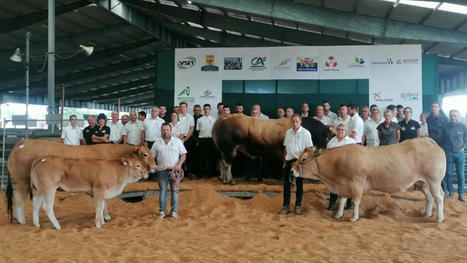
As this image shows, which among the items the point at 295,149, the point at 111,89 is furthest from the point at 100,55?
the point at 295,149

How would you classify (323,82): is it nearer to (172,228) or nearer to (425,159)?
Result: (425,159)

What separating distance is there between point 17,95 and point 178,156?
34282 mm

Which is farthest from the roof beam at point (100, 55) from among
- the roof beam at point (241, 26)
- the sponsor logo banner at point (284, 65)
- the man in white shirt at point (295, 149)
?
the man in white shirt at point (295, 149)

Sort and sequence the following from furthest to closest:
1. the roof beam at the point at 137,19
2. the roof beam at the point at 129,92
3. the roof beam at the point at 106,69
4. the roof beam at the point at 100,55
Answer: the roof beam at the point at 129,92 < the roof beam at the point at 106,69 < the roof beam at the point at 100,55 < the roof beam at the point at 137,19

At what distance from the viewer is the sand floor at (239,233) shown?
16.1 ft

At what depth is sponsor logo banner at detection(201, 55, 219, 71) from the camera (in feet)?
42.2

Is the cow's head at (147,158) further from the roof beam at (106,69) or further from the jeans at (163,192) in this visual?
the roof beam at (106,69)

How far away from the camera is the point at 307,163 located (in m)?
7.18

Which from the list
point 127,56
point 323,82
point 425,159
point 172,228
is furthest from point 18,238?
point 127,56

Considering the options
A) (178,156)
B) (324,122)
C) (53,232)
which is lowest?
(53,232)

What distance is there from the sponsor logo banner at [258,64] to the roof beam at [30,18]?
710cm

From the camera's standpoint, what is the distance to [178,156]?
7.31 m

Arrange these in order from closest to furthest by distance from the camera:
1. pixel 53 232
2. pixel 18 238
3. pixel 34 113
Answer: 1. pixel 18 238
2. pixel 53 232
3. pixel 34 113

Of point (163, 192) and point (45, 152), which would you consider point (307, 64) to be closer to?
point (163, 192)
